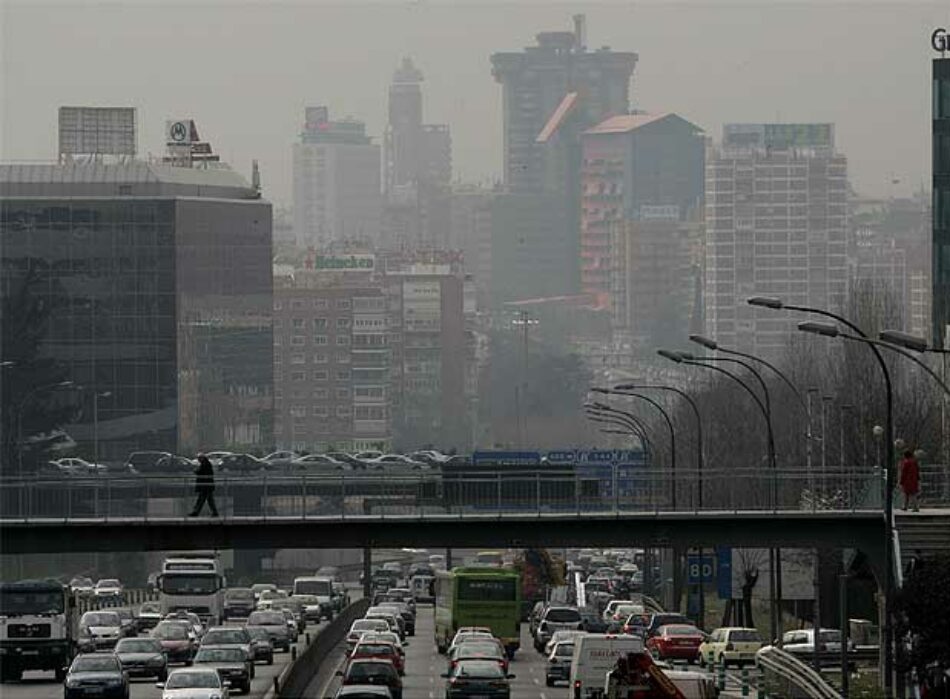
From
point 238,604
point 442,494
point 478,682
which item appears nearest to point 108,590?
point 238,604

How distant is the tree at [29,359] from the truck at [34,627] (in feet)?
313

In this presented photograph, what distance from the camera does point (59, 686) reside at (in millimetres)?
71500

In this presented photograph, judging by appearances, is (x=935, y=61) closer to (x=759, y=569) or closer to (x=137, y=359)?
(x=759, y=569)

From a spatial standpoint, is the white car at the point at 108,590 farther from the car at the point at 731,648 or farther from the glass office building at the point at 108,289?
the glass office building at the point at 108,289

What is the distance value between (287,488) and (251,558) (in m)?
103

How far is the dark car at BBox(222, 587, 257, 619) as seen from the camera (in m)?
111

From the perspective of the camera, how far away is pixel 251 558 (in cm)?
17962

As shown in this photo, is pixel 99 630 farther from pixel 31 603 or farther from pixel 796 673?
pixel 796 673

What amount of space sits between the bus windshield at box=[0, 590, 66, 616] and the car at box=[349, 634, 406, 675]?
706 cm

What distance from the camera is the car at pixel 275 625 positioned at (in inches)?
3533

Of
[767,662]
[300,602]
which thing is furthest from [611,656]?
[300,602]

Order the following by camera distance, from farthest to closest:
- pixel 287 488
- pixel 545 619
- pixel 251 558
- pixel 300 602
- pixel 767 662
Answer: pixel 251 558 → pixel 300 602 → pixel 545 619 → pixel 287 488 → pixel 767 662

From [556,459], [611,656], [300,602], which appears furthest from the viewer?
[556,459]

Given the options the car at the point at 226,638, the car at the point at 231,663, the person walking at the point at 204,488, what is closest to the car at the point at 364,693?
the car at the point at 231,663
